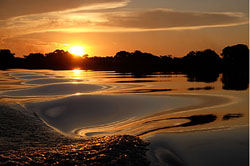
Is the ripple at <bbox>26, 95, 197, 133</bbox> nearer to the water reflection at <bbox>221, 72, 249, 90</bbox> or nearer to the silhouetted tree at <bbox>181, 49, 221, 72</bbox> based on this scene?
the water reflection at <bbox>221, 72, 249, 90</bbox>

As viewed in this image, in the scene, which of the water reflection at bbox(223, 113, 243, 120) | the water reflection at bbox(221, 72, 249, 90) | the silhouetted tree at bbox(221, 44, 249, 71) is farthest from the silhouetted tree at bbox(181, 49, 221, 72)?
the water reflection at bbox(223, 113, 243, 120)

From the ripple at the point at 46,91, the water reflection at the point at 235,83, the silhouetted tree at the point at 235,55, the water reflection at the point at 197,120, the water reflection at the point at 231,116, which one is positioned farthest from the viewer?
the silhouetted tree at the point at 235,55

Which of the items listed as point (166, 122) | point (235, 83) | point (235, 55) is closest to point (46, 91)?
point (166, 122)

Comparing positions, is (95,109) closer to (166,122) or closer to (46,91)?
(166,122)

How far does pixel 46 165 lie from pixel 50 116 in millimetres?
5485

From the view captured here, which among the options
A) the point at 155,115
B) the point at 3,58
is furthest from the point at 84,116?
the point at 3,58

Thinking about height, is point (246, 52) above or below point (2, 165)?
above

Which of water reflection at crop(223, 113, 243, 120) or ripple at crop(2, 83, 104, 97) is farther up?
ripple at crop(2, 83, 104, 97)

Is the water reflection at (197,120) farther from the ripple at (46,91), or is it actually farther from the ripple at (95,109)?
the ripple at (46,91)

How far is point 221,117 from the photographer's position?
29.9ft

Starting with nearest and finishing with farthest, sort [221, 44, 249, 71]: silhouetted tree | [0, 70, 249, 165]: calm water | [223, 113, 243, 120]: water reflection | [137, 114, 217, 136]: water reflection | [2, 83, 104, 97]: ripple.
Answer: [0, 70, 249, 165]: calm water → [137, 114, 217, 136]: water reflection → [223, 113, 243, 120]: water reflection → [2, 83, 104, 97]: ripple → [221, 44, 249, 71]: silhouetted tree

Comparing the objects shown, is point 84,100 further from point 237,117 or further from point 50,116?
point 237,117

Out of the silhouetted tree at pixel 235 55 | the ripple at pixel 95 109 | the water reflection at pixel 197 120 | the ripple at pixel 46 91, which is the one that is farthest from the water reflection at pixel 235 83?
the silhouetted tree at pixel 235 55

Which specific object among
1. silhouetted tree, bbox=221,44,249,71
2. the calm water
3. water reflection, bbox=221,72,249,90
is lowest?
the calm water
